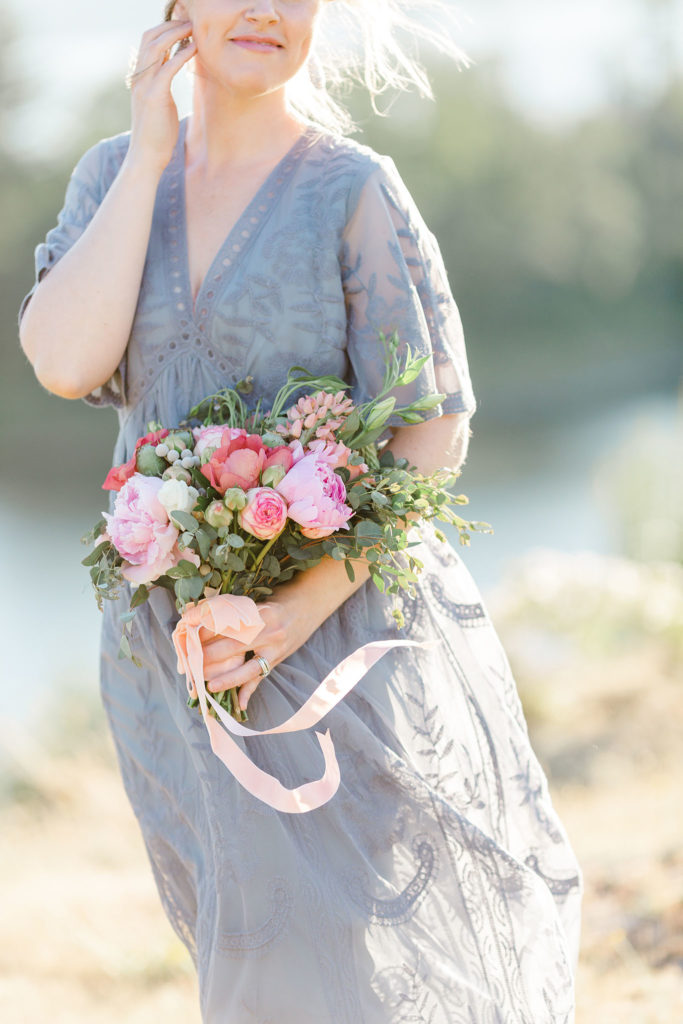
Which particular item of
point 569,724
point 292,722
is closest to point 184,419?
point 292,722

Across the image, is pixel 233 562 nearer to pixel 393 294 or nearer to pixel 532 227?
pixel 393 294

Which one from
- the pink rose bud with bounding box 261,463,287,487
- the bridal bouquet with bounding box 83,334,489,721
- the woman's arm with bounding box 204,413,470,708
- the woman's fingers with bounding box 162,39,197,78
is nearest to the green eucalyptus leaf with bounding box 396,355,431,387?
the bridal bouquet with bounding box 83,334,489,721

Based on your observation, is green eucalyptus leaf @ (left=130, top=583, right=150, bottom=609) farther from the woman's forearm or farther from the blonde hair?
the blonde hair

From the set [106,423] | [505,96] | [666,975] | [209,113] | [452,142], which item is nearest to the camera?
[209,113]

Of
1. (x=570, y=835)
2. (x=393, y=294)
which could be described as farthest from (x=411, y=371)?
(x=570, y=835)

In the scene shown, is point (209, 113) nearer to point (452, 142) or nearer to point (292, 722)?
point (292, 722)

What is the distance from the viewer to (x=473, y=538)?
858 centimetres

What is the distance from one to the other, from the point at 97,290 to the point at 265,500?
45 centimetres

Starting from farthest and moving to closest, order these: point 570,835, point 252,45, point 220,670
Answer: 1. point 570,835
2. point 252,45
3. point 220,670

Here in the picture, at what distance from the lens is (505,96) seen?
21.0 meters

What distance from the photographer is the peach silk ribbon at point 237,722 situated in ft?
4.23

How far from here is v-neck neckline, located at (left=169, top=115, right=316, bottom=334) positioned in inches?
59.1

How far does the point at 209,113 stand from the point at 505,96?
21.1 metres

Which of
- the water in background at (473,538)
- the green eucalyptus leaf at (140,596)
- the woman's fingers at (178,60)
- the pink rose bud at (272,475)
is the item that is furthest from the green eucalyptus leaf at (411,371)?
the water in background at (473,538)
